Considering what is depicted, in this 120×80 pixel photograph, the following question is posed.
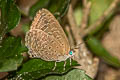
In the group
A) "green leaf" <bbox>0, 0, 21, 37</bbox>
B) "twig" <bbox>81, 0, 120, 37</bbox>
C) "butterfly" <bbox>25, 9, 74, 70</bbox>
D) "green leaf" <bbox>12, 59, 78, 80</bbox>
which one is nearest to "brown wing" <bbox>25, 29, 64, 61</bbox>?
"butterfly" <bbox>25, 9, 74, 70</bbox>

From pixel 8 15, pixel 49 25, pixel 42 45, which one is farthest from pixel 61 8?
pixel 8 15

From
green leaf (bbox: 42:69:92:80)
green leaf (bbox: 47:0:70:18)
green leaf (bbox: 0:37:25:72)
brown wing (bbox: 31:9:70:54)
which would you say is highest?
green leaf (bbox: 47:0:70:18)

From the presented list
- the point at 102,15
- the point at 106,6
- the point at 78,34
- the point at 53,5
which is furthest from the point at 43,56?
the point at 106,6

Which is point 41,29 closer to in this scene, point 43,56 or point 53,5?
point 43,56

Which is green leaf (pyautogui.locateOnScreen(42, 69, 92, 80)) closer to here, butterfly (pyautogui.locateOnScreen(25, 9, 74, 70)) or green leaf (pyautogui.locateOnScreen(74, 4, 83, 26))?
butterfly (pyautogui.locateOnScreen(25, 9, 74, 70))

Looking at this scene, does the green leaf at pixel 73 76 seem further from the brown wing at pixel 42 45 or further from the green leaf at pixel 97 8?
the green leaf at pixel 97 8

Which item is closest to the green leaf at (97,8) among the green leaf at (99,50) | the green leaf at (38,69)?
the green leaf at (99,50)
